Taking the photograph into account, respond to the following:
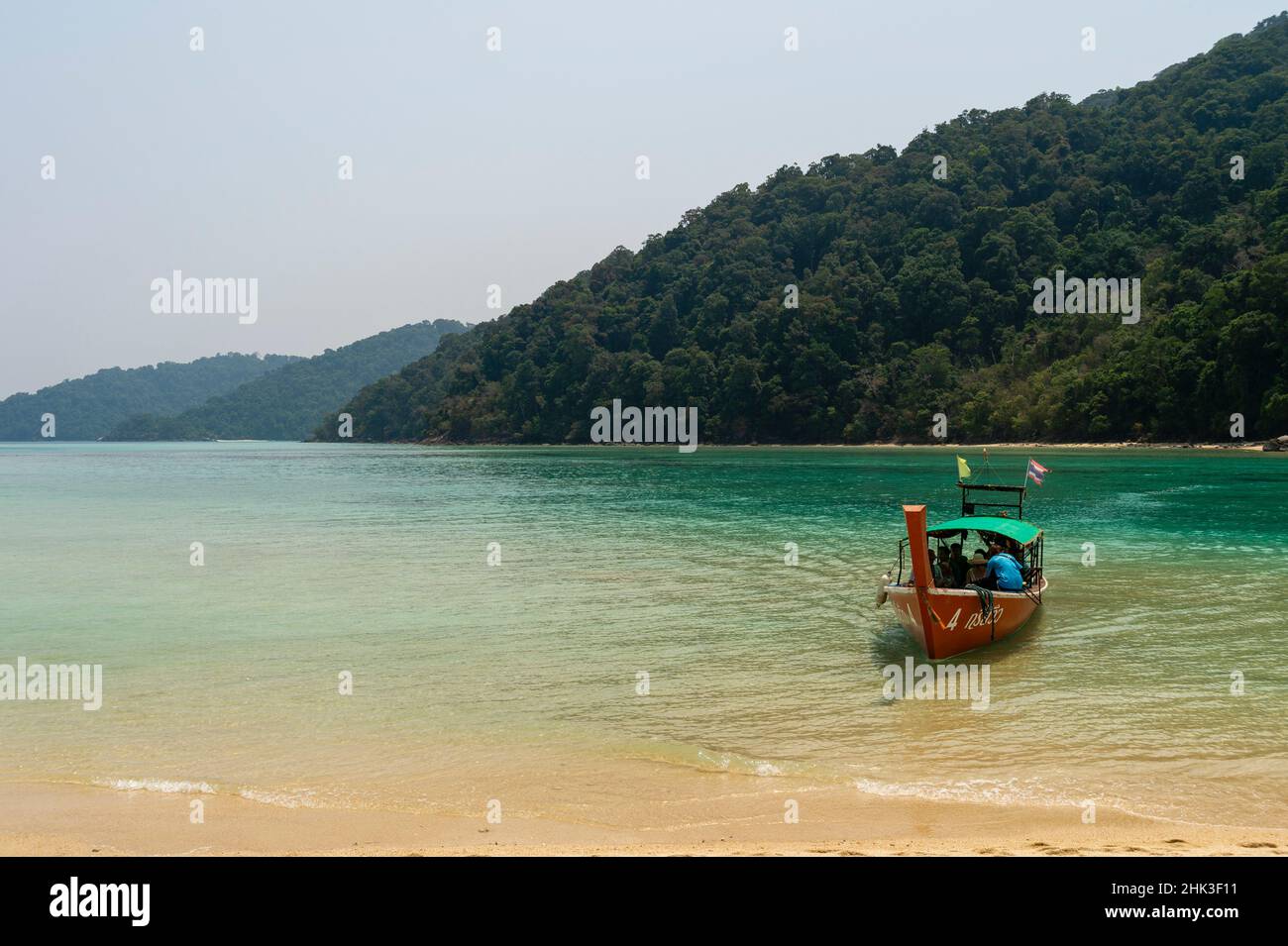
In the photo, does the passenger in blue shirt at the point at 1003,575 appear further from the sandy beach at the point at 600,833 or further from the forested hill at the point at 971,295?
the forested hill at the point at 971,295

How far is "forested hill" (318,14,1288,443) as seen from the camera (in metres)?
91.8

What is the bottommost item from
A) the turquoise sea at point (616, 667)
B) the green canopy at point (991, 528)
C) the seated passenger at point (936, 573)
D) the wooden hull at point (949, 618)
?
the turquoise sea at point (616, 667)

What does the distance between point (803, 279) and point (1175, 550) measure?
12053 cm

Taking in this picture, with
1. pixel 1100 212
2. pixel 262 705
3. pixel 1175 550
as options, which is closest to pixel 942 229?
pixel 1100 212

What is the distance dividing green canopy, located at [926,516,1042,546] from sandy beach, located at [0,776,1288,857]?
9355mm

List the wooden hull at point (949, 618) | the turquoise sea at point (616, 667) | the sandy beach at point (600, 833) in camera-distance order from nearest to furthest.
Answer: the sandy beach at point (600, 833), the turquoise sea at point (616, 667), the wooden hull at point (949, 618)

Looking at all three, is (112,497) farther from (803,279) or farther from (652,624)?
(803,279)

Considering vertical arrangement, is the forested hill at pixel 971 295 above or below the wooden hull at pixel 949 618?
above

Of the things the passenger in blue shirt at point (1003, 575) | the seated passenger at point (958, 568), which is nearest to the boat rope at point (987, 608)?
the passenger in blue shirt at point (1003, 575)

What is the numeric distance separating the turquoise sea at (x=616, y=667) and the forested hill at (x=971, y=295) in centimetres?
6182

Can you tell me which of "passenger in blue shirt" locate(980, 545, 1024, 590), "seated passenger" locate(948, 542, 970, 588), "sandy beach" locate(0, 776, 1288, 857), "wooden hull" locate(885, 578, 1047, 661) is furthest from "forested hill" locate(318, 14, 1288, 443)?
"sandy beach" locate(0, 776, 1288, 857)

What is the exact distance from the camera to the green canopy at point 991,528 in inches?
712

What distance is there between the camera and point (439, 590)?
2156 centimetres

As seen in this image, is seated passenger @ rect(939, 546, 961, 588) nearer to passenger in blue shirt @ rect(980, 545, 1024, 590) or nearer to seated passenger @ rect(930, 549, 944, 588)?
seated passenger @ rect(930, 549, 944, 588)
